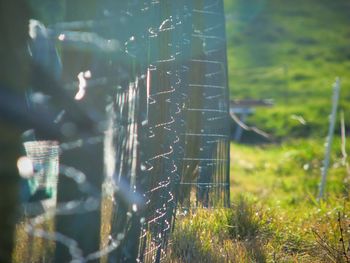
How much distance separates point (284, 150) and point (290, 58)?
1133 cm

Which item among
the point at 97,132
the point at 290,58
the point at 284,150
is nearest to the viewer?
the point at 97,132

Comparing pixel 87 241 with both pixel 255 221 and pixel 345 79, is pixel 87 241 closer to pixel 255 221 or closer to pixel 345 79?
pixel 255 221

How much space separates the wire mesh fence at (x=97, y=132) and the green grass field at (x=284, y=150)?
2.52 feet

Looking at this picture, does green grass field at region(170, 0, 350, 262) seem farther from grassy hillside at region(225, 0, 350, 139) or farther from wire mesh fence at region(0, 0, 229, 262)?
wire mesh fence at region(0, 0, 229, 262)

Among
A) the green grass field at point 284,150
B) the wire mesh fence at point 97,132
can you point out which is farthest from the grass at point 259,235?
the wire mesh fence at point 97,132

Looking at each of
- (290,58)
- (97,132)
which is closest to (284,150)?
(97,132)

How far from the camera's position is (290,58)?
23828 mm

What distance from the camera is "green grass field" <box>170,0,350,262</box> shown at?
12.0 ft

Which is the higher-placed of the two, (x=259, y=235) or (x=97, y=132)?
(x=97, y=132)

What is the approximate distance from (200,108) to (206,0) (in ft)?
2.48

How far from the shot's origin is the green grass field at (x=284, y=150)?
3.67 m

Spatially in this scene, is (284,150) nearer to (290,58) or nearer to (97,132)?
(97,132)

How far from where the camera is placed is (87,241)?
7.91 ft

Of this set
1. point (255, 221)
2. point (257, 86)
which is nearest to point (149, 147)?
point (255, 221)
